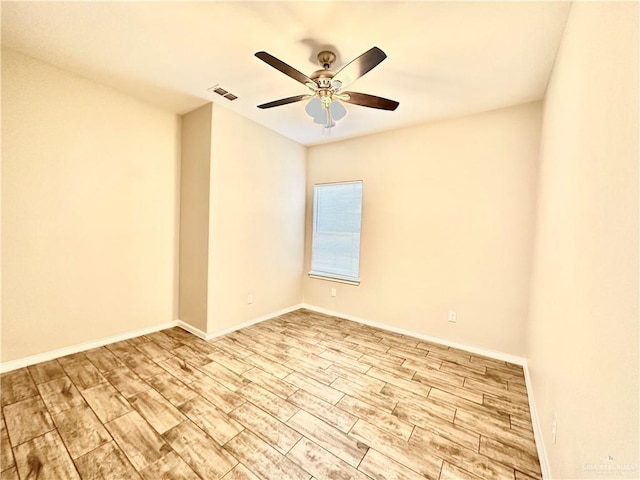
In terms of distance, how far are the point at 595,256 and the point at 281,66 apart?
188cm

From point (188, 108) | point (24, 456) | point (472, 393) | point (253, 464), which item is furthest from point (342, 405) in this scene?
point (188, 108)

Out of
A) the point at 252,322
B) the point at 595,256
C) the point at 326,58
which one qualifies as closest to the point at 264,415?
the point at 252,322

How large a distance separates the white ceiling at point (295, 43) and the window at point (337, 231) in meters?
1.49

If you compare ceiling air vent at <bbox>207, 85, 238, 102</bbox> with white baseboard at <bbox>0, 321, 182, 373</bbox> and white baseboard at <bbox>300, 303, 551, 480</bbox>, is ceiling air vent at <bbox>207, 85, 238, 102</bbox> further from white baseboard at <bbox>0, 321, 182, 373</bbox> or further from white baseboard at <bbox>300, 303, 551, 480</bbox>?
white baseboard at <bbox>300, 303, 551, 480</bbox>

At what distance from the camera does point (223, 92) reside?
8.47 ft

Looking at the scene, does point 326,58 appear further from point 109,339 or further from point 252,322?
point 109,339

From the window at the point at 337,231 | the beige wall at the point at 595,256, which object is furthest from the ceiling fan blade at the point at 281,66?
the window at the point at 337,231

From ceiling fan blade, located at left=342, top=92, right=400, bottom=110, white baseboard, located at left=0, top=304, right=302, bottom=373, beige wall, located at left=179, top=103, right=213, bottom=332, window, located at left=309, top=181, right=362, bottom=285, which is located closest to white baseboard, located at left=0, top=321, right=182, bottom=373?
white baseboard, located at left=0, top=304, right=302, bottom=373

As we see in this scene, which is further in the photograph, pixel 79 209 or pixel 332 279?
pixel 332 279

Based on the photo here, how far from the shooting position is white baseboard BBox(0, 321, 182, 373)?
2143 millimetres

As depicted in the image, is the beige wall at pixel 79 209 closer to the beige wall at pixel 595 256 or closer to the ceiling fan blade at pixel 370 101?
the ceiling fan blade at pixel 370 101

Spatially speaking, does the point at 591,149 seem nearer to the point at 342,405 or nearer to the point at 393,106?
the point at 393,106

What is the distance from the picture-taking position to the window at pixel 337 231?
12.1 feet

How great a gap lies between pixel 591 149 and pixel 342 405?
2.09 meters
